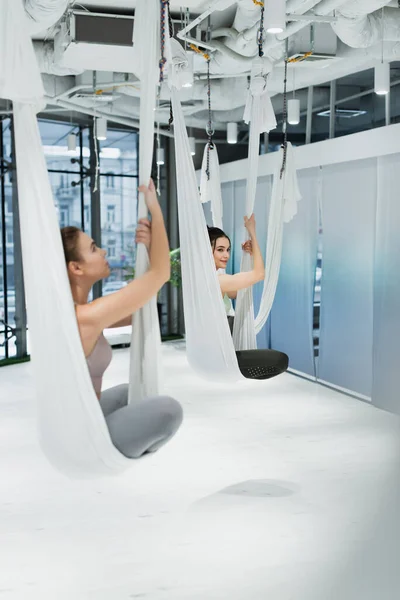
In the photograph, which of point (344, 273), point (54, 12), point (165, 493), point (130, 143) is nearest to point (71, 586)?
point (165, 493)

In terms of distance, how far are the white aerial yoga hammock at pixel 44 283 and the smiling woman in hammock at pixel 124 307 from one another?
7 centimetres

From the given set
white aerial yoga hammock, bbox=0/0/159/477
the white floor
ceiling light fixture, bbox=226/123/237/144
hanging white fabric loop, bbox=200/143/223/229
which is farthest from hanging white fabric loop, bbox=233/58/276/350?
ceiling light fixture, bbox=226/123/237/144

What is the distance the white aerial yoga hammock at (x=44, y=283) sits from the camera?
6.68 ft

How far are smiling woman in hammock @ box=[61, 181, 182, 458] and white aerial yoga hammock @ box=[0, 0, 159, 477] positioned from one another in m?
0.07

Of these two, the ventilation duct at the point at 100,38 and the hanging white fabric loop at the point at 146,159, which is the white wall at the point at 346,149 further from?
the hanging white fabric loop at the point at 146,159

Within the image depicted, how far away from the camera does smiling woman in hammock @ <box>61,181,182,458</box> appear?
211cm

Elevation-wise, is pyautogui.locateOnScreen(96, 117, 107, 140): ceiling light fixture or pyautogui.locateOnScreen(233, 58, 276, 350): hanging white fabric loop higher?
pyautogui.locateOnScreen(96, 117, 107, 140): ceiling light fixture

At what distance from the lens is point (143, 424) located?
7.22 ft

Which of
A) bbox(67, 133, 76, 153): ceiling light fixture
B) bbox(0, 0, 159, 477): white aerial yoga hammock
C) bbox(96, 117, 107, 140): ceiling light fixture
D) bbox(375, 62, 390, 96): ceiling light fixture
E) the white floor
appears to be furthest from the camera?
Answer: bbox(67, 133, 76, 153): ceiling light fixture

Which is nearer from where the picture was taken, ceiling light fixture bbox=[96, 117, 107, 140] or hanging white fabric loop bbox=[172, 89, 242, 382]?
hanging white fabric loop bbox=[172, 89, 242, 382]

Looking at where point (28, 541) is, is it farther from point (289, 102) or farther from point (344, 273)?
point (289, 102)

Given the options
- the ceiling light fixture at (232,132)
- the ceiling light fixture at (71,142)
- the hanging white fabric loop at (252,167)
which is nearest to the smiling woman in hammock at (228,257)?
the hanging white fabric loop at (252,167)

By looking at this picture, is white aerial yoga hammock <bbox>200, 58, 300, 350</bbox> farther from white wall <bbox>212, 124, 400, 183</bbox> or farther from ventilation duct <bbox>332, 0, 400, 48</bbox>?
white wall <bbox>212, 124, 400, 183</bbox>

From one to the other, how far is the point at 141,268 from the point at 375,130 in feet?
10.7
